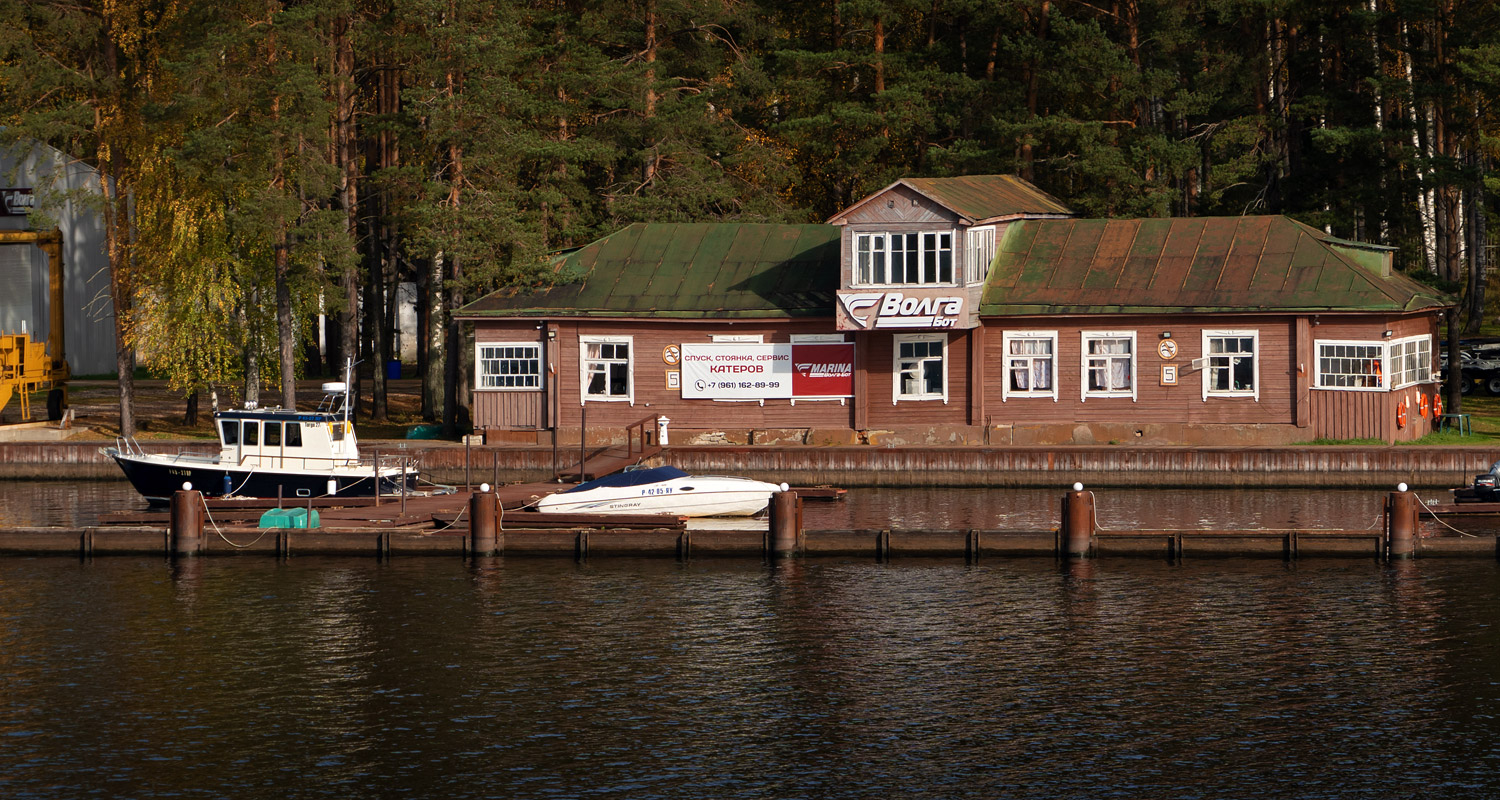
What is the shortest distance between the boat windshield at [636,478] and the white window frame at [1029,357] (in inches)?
541

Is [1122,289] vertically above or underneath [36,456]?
above

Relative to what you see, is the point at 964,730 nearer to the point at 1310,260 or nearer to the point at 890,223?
the point at 890,223

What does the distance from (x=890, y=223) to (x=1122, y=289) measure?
23.5ft

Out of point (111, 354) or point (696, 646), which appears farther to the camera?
point (111, 354)

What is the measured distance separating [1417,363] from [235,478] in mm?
33445

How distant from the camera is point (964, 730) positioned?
23.8m

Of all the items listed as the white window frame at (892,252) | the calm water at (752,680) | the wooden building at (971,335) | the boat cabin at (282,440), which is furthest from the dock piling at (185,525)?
the white window frame at (892,252)

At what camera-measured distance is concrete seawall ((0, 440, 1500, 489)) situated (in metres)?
45.3

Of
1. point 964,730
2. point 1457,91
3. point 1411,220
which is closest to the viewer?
point 964,730

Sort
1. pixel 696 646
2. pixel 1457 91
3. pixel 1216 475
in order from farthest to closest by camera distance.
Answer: pixel 1457 91 → pixel 1216 475 → pixel 696 646

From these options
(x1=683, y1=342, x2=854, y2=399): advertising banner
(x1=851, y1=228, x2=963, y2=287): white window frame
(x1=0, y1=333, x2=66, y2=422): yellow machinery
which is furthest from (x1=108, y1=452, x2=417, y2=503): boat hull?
(x1=0, y1=333, x2=66, y2=422): yellow machinery

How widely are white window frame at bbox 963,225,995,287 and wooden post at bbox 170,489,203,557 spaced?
884 inches

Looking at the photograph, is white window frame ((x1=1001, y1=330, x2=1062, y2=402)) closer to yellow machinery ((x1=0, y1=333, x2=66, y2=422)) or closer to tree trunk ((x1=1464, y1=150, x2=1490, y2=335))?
tree trunk ((x1=1464, y1=150, x2=1490, y2=335))

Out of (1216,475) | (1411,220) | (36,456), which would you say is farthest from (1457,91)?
(36,456)
